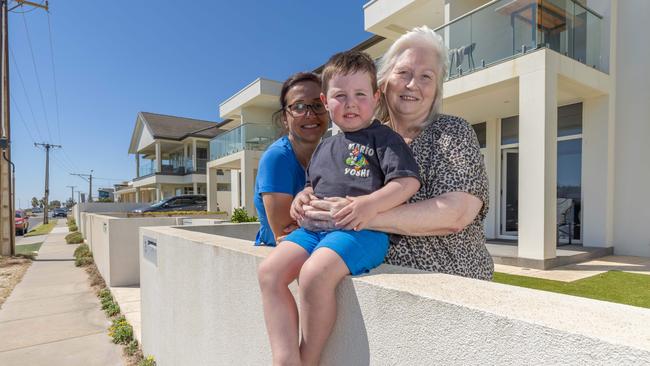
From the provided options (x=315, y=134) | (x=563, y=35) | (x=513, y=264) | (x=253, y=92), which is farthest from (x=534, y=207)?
(x=253, y=92)

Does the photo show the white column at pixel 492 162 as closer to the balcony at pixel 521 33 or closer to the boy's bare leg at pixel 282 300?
the balcony at pixel 521 33

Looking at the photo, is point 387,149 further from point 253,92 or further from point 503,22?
point 253,92

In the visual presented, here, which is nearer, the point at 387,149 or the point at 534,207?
the point at 387,149

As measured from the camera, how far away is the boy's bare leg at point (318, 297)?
1.27 m

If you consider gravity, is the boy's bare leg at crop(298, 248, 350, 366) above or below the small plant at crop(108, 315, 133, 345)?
above

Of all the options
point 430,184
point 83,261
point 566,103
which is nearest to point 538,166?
point 566,103

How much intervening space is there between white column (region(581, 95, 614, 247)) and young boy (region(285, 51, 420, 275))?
7969 millimetres

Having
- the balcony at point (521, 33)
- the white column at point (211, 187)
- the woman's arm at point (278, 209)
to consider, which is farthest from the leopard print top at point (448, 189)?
the white column at point (211, 187)

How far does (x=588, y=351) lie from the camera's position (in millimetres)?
773

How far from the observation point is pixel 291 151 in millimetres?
2039

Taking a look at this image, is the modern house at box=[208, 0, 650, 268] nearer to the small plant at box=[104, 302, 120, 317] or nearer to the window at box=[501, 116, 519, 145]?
the window at box=[501, 116, 519, 145]

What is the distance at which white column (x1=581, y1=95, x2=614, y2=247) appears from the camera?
7.46 meters

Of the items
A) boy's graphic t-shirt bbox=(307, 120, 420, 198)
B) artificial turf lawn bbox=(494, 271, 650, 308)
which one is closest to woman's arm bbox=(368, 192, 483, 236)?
boy's graphic t-shirt bbox=(307, 120, 420, 198)

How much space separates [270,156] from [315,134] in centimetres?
29
